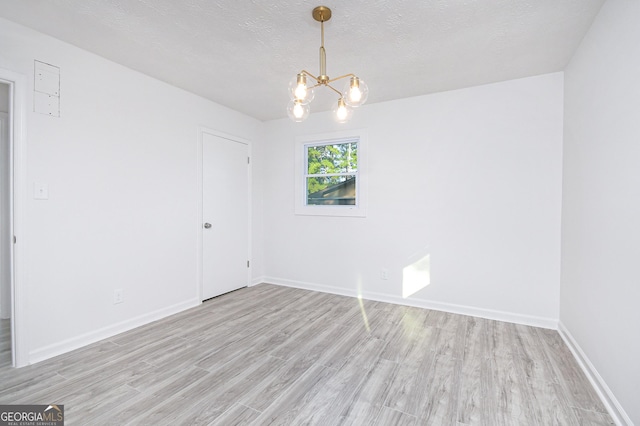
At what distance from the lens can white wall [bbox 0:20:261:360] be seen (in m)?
2.33

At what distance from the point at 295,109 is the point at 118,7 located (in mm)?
1399

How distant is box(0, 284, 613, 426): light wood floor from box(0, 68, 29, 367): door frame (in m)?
0.22

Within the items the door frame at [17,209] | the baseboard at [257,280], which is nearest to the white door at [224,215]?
the baseboard at [257,280]

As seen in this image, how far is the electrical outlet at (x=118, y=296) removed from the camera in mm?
2828

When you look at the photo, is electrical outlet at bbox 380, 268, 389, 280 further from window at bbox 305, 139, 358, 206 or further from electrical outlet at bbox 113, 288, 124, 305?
electrical outlet at bbox 113, 288, 124, 305

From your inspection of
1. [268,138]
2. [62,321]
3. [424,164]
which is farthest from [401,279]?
[62,321]

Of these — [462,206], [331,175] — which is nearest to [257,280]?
[331,175]

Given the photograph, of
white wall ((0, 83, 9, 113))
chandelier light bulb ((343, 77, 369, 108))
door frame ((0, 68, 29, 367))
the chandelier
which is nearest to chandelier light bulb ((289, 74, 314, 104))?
the chandelier

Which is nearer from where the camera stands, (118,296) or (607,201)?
(607,201)

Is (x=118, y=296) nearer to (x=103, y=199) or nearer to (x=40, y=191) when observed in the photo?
(x=103, y=199)

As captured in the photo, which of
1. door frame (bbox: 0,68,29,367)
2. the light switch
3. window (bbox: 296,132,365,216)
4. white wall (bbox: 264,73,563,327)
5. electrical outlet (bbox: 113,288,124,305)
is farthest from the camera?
window (bbox: 296,132,365,216)

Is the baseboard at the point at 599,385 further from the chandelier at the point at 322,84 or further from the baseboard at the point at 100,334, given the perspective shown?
the baseboard at the point at 100,334

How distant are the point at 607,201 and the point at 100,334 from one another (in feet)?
13.4

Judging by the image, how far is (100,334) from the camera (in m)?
2.71
